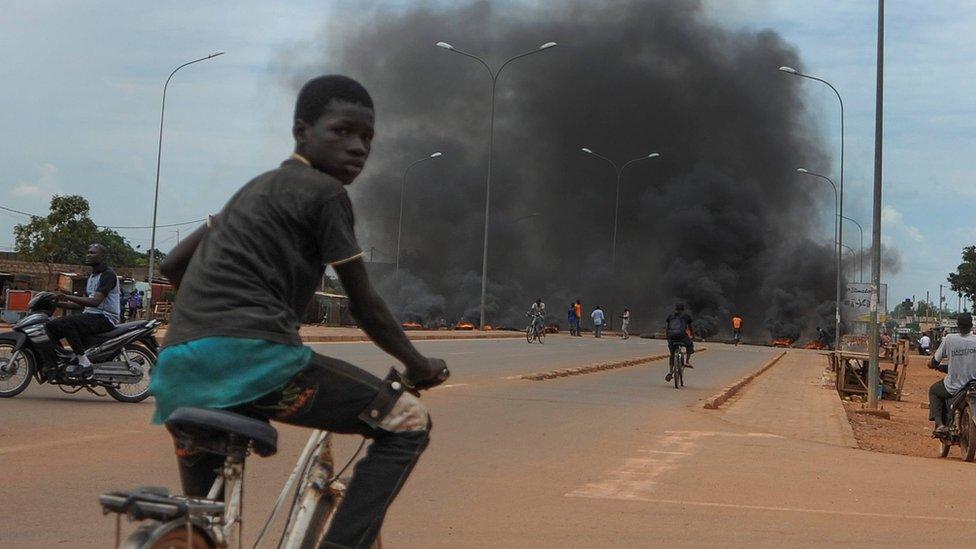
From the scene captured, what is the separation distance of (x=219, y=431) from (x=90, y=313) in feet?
30.2

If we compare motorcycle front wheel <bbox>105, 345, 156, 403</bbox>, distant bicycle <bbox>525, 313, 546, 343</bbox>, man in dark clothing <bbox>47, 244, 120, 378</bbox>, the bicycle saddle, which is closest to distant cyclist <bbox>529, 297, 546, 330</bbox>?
distant bicycle <bbox>525, 313, 546, 343</bbox>

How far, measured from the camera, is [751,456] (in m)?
9.95

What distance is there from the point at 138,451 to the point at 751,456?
484 cm

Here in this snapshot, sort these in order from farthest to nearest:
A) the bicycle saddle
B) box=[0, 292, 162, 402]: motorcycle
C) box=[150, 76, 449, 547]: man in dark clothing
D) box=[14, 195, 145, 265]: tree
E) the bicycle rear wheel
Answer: box=[14, 195, 145, 265]: tree → the bicycle rear wheel → box=[0, 292, 162, 402]: motorcycle → box=[150, 76, 449, 547]: man in dark clothing → the bicycle saddle

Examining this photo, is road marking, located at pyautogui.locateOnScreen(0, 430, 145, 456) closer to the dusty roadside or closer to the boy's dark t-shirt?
the boy's dark t-shirt

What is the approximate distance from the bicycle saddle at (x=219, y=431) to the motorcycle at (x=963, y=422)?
9.36m

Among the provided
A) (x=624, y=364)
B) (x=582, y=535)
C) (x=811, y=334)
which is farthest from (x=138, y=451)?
(x=811, y=334)

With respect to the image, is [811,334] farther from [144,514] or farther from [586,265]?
[144,514]

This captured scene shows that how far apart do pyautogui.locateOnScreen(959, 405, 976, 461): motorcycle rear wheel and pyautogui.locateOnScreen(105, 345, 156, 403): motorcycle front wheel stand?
7.65 metres

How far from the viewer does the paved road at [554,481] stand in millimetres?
6113

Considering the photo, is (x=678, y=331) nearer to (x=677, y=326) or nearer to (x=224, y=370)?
(x=677, y=326)

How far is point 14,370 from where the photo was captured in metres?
11.5

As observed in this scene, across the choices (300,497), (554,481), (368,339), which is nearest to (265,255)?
(300,497)

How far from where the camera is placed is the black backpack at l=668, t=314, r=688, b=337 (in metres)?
20.4
